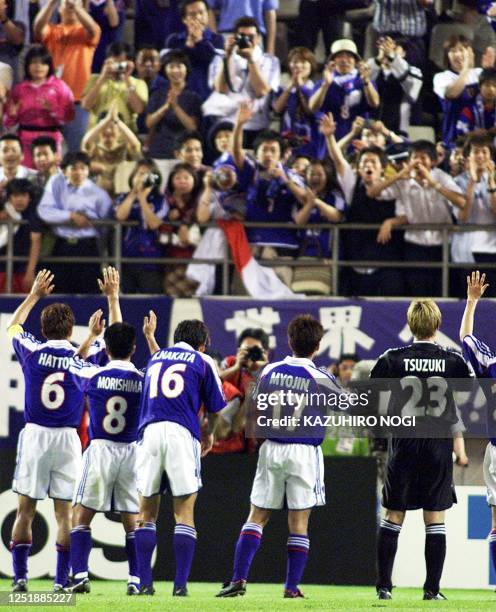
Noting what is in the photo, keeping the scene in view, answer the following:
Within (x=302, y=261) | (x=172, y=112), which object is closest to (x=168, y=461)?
(x=302, y=261)

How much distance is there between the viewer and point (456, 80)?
646 inches

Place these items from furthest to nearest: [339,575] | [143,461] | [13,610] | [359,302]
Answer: [359,302] → [339,575] → [143,461] → [13,610]

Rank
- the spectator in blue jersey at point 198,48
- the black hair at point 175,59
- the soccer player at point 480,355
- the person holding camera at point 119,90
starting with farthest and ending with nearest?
1. the spectator in blue jersey at point 198,48
2. the person holding camera at point 119,90
3. the black hair at point 175,59
4. the soccer player at point 480,355

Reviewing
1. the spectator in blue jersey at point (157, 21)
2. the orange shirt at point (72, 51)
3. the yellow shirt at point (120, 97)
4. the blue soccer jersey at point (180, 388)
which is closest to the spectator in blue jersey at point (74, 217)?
the yellow shirt at point (120, 97)

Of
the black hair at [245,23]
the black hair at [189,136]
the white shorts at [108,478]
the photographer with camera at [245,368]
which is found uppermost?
the black hair at [245,23]

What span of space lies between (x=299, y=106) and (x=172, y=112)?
1465 millimetres

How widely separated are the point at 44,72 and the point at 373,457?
21.9ft

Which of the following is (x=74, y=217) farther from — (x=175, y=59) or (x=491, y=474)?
(x=491, y=474)

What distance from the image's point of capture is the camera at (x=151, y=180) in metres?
15.1

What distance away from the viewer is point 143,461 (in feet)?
32.4

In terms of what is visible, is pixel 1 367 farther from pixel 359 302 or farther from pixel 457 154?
pixel 457 154

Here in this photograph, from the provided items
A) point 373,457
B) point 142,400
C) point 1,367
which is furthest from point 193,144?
point 142,400

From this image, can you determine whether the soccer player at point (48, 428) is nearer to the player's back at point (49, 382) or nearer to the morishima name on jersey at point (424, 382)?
the player's back at point (49, 382)

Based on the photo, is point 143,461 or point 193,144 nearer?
point 143,461
